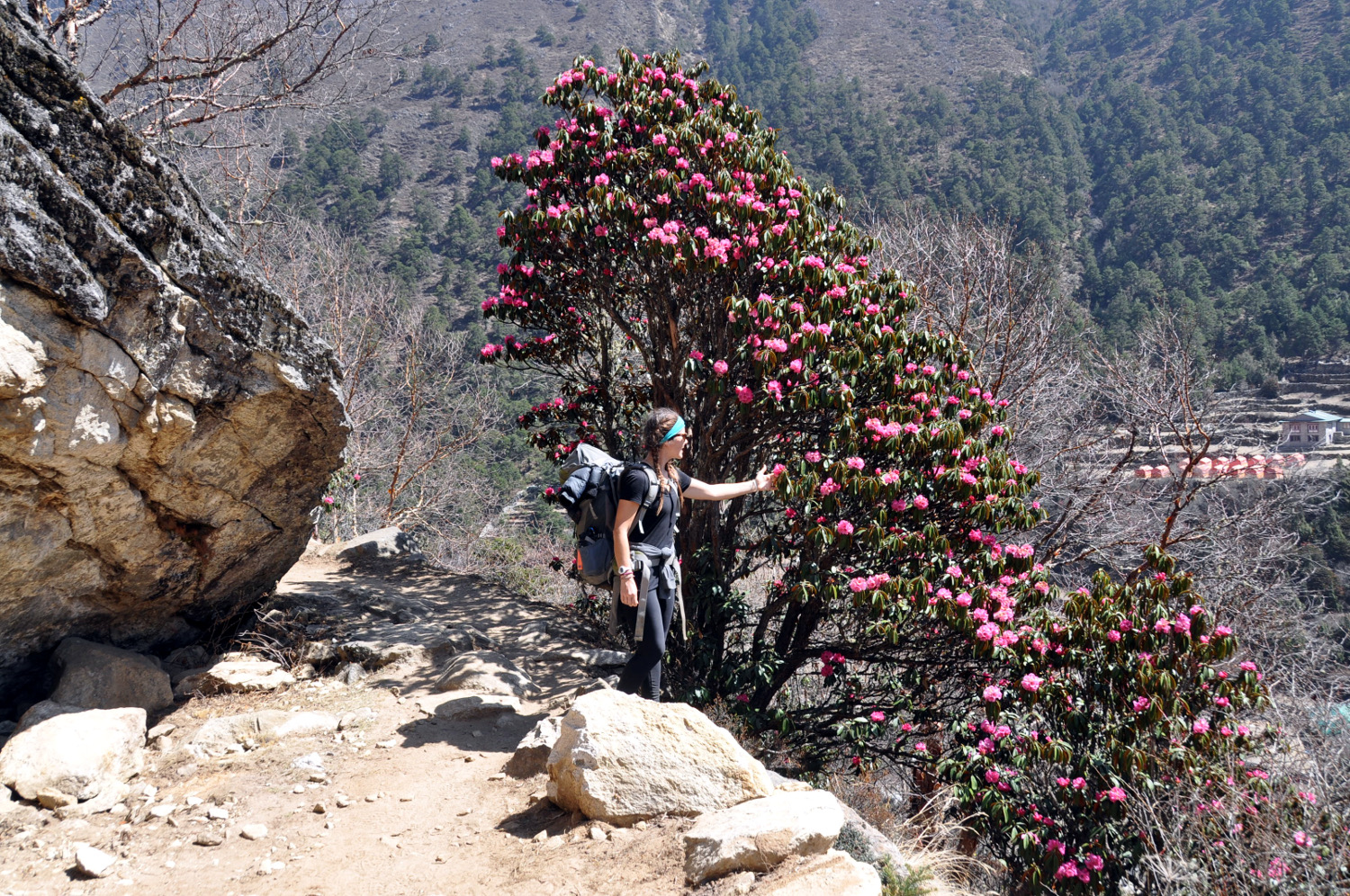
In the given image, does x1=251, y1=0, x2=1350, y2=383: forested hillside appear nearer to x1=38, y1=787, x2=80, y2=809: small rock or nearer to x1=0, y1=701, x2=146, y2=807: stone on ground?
x1=0, y1=701, x2=146, y2=807: stone on ground

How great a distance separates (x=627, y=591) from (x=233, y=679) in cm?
219

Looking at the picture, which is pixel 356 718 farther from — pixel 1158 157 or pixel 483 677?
pixel 1158 157

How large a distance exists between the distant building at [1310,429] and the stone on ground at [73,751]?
105 feet

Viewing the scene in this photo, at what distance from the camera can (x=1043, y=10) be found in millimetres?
73312

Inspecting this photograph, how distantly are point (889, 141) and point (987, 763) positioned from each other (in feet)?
154

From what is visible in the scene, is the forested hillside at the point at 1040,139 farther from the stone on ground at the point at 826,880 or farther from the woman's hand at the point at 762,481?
the stone on ground at the point at 826,880

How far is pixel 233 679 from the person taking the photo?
153 inches

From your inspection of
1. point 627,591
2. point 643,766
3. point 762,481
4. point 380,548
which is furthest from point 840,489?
point 380,548

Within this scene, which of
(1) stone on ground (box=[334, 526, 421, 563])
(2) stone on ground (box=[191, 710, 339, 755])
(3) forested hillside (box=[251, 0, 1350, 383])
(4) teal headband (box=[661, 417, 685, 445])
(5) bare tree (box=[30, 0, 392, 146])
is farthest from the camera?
(3) forested hillside (box=[251, 0, 1350, 383])

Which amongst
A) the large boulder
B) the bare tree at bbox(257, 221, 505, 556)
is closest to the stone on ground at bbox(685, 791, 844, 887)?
the large boulder

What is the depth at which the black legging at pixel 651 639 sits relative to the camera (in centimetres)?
319

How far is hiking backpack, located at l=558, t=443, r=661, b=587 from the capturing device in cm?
319

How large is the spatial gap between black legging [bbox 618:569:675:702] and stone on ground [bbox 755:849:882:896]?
109 cm

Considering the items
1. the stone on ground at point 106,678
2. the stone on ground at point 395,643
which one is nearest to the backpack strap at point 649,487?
the stone on ground at point 395,643
